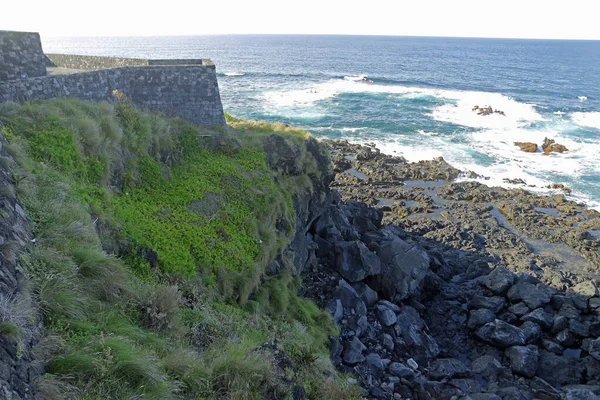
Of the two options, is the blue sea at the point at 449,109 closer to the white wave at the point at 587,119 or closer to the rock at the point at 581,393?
the white wave at the point at 587,119

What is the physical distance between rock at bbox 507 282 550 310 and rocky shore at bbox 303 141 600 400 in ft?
0.20

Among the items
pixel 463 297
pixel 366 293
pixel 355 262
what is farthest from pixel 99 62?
pixel 463 297

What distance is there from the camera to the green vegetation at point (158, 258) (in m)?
5.71

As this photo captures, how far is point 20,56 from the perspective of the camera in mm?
14234

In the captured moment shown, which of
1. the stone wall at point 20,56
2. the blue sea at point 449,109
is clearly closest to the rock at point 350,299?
the stone wall at point 20,56

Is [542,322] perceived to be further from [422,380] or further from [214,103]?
[214,103]

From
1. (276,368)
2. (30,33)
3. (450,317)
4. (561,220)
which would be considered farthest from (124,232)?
(561,220)

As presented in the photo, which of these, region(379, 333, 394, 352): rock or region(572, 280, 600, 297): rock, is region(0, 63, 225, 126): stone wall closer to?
region(379, 333, 394, 352): rock

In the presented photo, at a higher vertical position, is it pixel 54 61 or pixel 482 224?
pixel 54 61

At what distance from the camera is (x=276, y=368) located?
7641 mm

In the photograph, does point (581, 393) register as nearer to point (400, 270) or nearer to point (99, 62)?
point (400, 270)

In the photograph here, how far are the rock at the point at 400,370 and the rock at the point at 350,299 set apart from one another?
8.96 ft

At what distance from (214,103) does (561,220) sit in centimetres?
2247

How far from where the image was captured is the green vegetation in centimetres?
571
